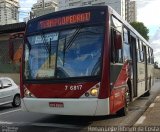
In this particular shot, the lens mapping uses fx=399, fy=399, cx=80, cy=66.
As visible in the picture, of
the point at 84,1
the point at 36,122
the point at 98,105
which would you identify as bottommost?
the point at 36,122

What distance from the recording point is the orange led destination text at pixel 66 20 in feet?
33.8

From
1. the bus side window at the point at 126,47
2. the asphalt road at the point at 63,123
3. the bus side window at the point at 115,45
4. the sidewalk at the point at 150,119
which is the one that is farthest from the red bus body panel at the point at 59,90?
the bus side window at the point at 126,47

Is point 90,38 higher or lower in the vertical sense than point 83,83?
higher

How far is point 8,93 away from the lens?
1769 cm

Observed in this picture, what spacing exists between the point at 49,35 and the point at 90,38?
1.22 m

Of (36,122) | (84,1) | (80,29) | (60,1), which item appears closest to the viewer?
(80,29)

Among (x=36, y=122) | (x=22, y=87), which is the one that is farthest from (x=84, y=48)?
(x=36, y=122)

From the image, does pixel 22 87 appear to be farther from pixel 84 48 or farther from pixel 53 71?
pixel 84 48

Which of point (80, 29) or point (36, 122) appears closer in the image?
point (80, 29)

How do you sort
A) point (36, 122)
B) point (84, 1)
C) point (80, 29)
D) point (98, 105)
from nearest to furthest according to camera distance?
point (98, 105)
point (80, 29)
point (36, 122)
point (84, 1)

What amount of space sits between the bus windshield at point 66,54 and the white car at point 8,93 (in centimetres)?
687

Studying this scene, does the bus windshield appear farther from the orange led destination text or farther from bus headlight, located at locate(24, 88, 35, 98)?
bus headlight, located at locate(24, 88, 35, 98)

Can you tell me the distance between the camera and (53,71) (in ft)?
33.4

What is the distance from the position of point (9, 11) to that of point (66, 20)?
115 feet
